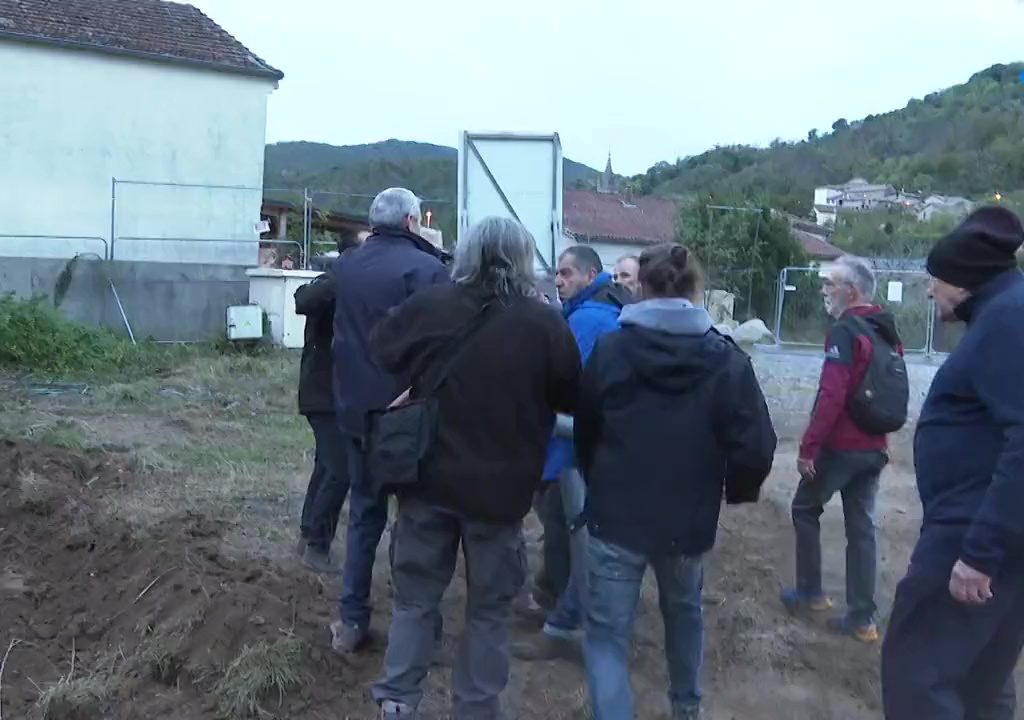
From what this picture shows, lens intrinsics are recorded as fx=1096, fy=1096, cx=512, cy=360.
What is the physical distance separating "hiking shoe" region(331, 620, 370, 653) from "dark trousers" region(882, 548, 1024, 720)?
227 cm

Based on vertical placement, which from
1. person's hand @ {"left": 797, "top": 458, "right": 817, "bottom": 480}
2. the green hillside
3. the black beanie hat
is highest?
the green hillside

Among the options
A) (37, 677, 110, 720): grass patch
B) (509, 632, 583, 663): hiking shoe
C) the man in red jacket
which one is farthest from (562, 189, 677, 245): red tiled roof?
(37, 677, 110, 720): grass patch

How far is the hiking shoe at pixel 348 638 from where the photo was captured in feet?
15.4

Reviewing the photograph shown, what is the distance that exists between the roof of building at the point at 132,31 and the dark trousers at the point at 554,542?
17.9 metres

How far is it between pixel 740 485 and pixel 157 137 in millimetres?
19159

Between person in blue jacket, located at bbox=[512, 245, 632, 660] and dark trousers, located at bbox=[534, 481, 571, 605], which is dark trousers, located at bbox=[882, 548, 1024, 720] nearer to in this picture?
person in blue jacket, located at bbox=[512, 245, 632, 660]

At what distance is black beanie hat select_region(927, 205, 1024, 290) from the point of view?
3271 mm

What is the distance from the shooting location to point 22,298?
57.2 ft

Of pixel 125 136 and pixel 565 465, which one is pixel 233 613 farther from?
pixel 125 136

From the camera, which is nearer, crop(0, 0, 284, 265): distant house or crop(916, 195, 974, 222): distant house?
crop(0, 0, 284, 265): distant house

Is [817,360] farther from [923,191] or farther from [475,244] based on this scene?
[923,191]

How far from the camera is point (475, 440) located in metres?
3.78

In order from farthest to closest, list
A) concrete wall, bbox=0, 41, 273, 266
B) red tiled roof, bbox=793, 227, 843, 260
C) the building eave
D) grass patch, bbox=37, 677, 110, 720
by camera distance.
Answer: red tiled roof, bbox=793, 227, 843, 260
concrete wall, bbox=0, 41, 273, 266
the building eave
grass patch, bbox=37, 677, 110, 720

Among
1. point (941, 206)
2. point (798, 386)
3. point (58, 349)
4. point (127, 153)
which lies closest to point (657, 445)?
point (798, 386)
